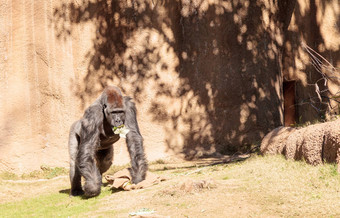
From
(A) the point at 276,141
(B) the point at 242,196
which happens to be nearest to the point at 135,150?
(A) the point at 276,141

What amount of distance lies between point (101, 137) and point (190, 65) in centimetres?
422

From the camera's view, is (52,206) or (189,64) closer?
(52,206)

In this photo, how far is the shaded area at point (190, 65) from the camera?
32.6 feet

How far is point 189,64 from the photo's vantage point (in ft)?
33.8

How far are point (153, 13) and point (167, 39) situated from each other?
26.6 inches

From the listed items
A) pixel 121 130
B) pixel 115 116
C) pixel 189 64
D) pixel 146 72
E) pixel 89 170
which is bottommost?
pixel 89 170

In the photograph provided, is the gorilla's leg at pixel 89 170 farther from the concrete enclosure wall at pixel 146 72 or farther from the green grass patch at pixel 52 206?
the concrete enclosure wall at pixel 146 72

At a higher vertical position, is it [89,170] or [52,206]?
[89,170]

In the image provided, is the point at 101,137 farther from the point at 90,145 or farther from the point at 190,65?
the point at 190,65

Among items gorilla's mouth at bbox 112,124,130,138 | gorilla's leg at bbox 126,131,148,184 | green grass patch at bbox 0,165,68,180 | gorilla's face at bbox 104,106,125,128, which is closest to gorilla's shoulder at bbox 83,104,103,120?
gorilla's face at bbox 104,106,125,128

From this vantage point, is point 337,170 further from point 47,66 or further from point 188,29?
point 47,66

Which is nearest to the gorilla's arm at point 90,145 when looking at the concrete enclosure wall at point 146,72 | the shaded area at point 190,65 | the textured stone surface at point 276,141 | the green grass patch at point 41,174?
the textured stone surface at point 276,141

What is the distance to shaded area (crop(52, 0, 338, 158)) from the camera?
32.6 feet

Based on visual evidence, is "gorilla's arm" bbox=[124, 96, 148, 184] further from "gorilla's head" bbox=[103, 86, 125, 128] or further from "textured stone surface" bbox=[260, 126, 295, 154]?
"textured stone surface" bbox=[260, 126, 295, 154]
